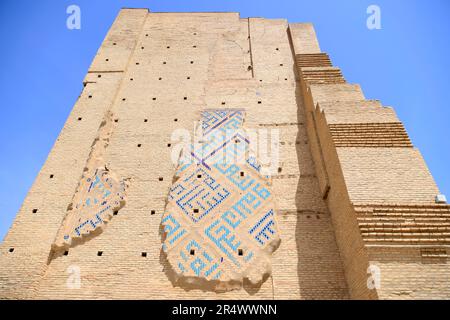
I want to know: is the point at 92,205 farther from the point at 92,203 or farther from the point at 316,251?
the point at 316,251

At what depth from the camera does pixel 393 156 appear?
4578 mm

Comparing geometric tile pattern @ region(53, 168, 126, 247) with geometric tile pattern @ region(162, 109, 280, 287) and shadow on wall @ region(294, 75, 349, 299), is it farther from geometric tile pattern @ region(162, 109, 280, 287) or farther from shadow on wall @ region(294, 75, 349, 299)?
shadow on wall @ region(294, 75, 349, 299)

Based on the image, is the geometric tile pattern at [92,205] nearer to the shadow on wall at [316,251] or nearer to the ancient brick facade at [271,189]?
the ancient brick facade at [271,189]

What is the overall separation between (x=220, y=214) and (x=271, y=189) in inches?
36.5

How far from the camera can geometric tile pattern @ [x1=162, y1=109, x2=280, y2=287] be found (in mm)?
4531

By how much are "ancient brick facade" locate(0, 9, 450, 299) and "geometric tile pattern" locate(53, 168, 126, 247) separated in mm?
24

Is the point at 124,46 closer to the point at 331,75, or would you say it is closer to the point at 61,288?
the point at 331,75

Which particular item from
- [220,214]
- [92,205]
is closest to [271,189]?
[220,214]

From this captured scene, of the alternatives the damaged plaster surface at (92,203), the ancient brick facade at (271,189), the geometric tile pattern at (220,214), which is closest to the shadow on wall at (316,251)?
the ancient brick facade at (271,189)

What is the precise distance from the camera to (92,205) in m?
5.34

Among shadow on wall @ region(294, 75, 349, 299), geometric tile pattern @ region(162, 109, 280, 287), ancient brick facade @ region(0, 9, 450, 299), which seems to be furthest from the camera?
geometric tile pattern @ region(162, 109, 280, 287)

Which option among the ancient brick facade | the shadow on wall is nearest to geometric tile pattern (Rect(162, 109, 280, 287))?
the ancient brick facade

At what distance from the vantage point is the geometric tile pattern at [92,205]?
16.5 ft
